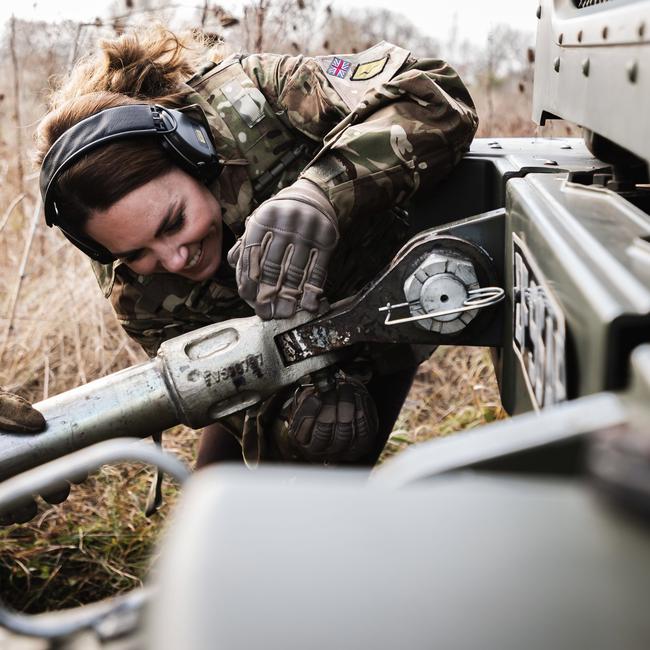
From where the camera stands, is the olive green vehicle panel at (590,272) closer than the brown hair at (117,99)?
Yes

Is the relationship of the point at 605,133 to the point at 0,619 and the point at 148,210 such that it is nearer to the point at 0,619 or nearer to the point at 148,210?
the point at 0,619

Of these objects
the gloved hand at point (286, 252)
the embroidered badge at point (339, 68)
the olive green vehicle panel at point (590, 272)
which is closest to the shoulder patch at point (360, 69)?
the embroidered badge at point (339, 68)

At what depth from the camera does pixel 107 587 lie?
2.67 metres

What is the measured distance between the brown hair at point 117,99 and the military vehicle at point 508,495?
2.83 ft

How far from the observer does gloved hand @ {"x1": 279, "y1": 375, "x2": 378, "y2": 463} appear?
204 centimetres

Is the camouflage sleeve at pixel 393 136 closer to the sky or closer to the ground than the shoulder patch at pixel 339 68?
closer to the ground

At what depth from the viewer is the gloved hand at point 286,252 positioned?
1.67m

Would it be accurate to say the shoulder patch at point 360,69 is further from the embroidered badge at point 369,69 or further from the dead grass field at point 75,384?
the dead grass field at point 75,384

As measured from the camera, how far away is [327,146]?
1.89m

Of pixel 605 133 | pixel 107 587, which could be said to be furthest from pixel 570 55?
pixel 107 587

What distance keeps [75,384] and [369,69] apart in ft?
7.66

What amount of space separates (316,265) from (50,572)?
1.55m

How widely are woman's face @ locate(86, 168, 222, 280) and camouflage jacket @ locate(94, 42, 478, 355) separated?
12 centimetres

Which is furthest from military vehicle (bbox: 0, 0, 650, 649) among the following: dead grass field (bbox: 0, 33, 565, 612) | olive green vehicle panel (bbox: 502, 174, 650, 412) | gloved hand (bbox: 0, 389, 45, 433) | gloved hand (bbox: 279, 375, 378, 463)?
dead grass field (bbox: 0, 33, 565, 612)
